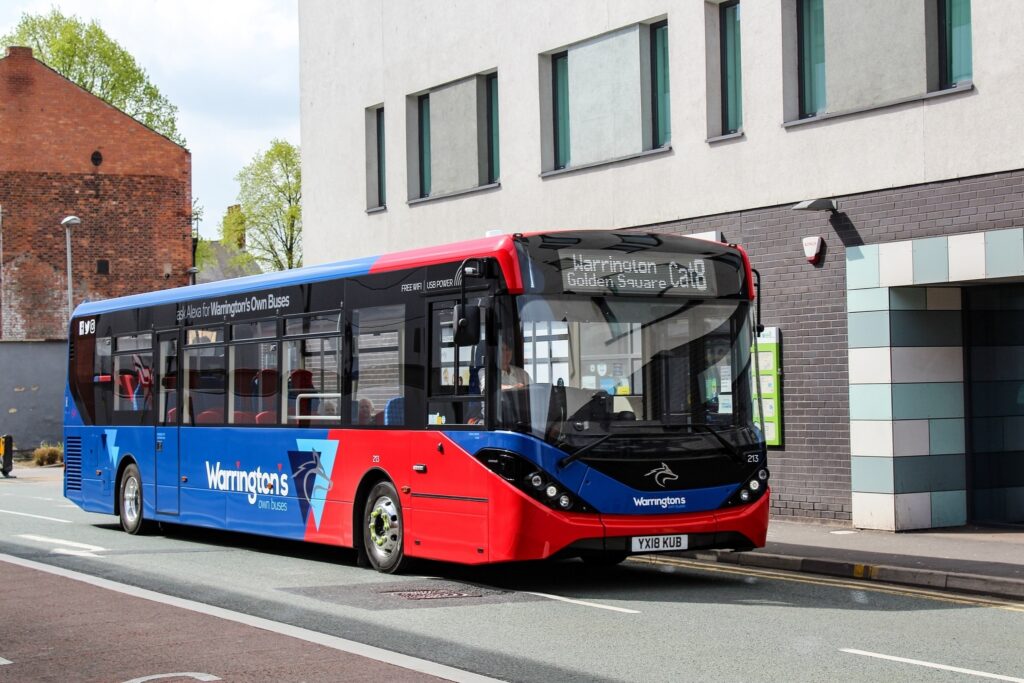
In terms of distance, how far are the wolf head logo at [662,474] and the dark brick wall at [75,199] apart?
137ft

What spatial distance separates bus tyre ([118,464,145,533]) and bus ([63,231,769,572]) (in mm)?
3655

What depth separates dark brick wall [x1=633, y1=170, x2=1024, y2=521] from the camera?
16.3m

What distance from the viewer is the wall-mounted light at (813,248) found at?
17.0m

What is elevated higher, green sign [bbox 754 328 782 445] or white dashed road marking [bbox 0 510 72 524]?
green sign [bbox 754 328 782 445]

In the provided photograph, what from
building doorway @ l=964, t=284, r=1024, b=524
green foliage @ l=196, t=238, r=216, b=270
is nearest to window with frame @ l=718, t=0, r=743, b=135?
building doorway @ l=964, t=284, r=1024, b=524

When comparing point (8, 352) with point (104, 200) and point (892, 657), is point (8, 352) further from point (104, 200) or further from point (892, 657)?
point (892, 657)

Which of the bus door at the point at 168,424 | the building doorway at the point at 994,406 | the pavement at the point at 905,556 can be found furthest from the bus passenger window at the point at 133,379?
the building doorway at the point at 994,406

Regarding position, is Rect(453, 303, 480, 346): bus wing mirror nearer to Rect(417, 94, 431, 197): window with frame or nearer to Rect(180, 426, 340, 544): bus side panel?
Rect(180, 426, 340, 544): bus side panel

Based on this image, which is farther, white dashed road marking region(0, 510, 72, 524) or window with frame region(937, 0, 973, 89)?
white dashed road marking region(0, 510, 72, 524)

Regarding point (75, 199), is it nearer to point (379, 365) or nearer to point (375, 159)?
point (375, 159)

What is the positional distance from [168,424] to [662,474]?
7.55 meters

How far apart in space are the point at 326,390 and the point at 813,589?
194 inches

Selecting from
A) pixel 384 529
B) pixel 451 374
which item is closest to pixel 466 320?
pixel 451 374

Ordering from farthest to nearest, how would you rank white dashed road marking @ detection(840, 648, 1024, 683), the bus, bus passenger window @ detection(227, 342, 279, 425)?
bus passenger window @ detection(227, 342, 279, 425)
the bus
white dashed road marking @ detection(840, 648, 1024, 683)
